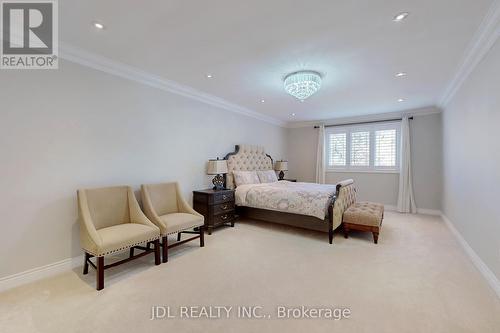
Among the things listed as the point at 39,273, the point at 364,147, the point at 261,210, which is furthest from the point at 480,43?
the point at 39,273

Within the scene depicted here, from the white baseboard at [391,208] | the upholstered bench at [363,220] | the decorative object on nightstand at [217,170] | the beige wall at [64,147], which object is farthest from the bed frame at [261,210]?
the white baseboard at [391,208]

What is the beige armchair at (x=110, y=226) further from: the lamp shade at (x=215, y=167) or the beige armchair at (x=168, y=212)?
the lamp shade at (x=215, y=167)

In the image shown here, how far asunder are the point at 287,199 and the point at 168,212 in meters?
2.08

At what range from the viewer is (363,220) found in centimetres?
365

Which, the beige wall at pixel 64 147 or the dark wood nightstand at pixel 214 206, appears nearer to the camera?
the beige wall at pixel 64 147

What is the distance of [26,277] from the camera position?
242 centimetres

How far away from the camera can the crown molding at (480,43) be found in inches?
80.8

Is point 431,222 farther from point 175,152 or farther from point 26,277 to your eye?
point 26,277

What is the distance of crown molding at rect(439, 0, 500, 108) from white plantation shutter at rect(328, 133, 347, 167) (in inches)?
123

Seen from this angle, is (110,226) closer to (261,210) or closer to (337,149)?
(261,210)

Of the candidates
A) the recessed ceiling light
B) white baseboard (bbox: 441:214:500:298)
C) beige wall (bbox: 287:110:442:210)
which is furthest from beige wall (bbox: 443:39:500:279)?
beige wall (bbox: 287:110:442:210)

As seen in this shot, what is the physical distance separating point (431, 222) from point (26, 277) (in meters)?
6.73

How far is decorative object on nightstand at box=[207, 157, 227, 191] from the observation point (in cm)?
442

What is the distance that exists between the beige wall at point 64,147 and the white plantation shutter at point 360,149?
504cm
